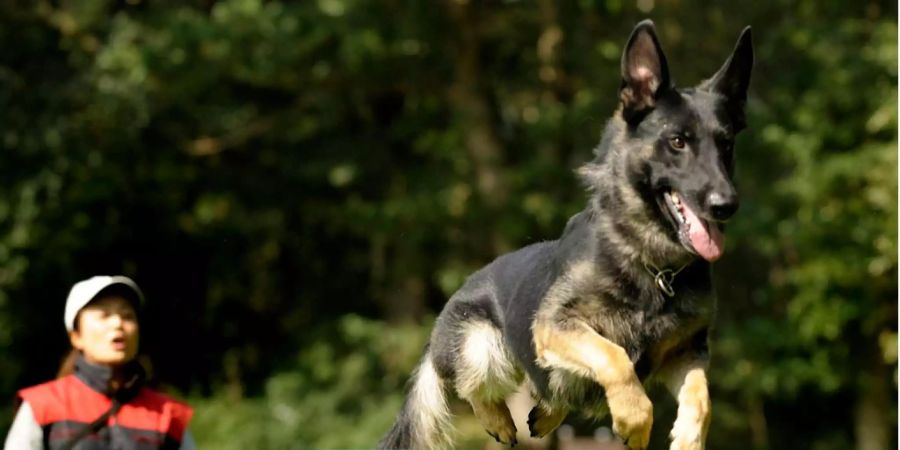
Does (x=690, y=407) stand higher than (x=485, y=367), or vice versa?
(x=485, y=367)

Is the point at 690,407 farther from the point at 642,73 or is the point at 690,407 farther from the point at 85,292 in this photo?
the point at 85,292

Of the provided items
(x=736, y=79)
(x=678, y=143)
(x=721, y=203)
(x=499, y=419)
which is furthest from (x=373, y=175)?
(x=721, y=203)

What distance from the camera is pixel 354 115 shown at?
846 inches

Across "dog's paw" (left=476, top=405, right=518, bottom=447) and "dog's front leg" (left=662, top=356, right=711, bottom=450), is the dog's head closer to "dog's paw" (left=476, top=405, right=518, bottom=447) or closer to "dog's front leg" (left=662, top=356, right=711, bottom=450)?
"dog's front leg" (left=662, top=356, right=711, bottom=450)

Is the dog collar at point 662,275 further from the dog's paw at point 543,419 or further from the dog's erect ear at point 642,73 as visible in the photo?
the dog's paw at point 543,419

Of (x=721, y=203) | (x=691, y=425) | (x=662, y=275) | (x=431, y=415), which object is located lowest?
(x=691, y=425)

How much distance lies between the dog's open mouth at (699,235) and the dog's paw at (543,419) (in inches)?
40.9

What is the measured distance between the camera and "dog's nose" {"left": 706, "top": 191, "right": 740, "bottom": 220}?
4410 mm

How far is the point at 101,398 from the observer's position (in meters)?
5.45

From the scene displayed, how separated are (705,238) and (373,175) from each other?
55.0ft

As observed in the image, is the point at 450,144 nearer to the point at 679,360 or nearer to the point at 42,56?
the point at 42,56

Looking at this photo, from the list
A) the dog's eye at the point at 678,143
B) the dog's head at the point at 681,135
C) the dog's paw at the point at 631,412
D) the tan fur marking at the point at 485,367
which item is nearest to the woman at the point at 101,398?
the tan fur marking at the point at 485,367

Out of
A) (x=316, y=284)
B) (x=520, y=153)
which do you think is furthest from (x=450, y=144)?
(x=316, y=284)

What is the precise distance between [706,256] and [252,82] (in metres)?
15.3
